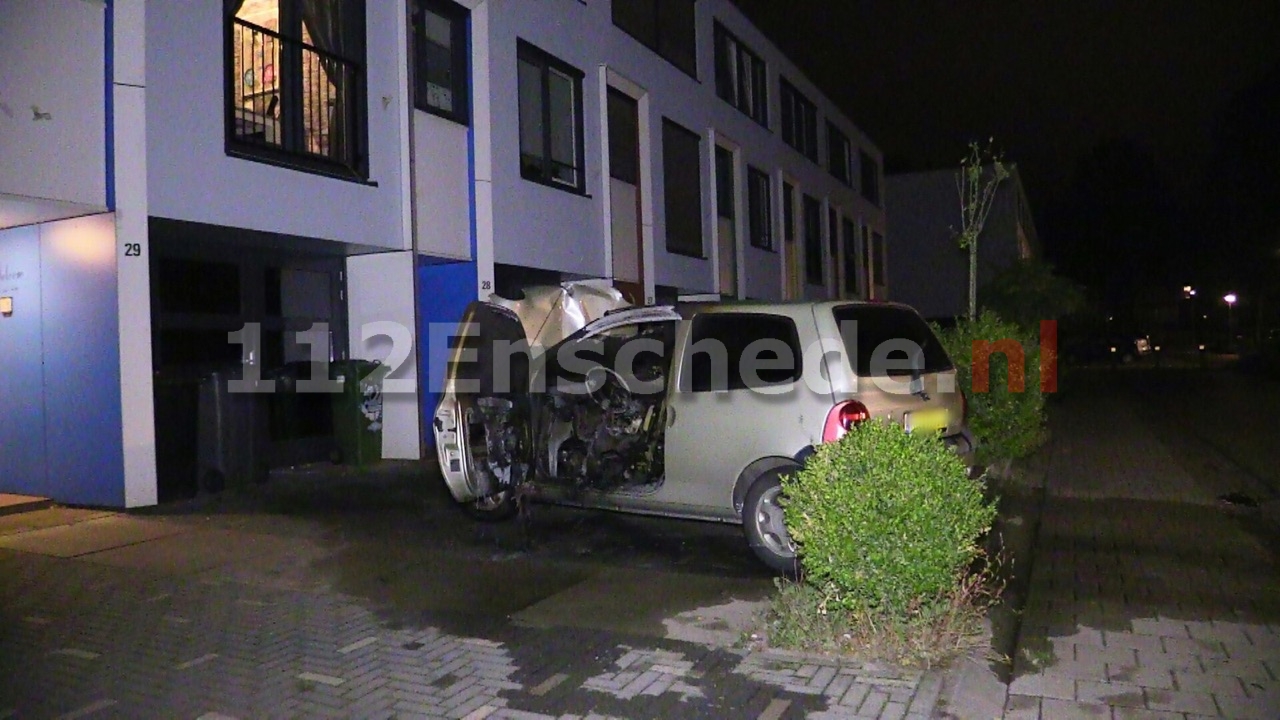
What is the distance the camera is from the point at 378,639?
5.65 m

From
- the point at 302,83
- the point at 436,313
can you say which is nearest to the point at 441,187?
the point at 436,313

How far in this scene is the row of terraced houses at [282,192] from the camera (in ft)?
28.7

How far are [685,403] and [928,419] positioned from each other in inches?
67.3

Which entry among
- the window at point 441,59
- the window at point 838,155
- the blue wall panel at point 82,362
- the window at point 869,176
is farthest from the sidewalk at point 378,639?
the window at point 869,176

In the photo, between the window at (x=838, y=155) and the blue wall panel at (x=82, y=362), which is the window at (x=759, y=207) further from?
the blue wall panel at (x=82, y=362)

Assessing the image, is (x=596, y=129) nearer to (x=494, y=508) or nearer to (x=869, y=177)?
(x=494, y=508)

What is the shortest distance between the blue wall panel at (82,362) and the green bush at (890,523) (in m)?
6.57

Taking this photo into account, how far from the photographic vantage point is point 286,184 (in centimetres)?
1034

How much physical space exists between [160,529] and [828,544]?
19.6 ft

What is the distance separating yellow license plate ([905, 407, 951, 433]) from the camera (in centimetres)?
700

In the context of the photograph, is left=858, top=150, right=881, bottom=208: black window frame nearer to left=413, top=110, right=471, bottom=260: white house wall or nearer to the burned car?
left=413, top=110, right=471, bottom=260: white house wall

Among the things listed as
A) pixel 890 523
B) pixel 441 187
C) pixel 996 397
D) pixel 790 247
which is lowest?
pixel 890 523

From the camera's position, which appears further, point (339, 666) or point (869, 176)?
point (869, 176)

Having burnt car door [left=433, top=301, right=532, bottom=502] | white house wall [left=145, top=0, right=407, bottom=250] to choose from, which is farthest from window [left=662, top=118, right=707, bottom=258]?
burnt car door [left=433, top=301, right=532, bottom=502]
